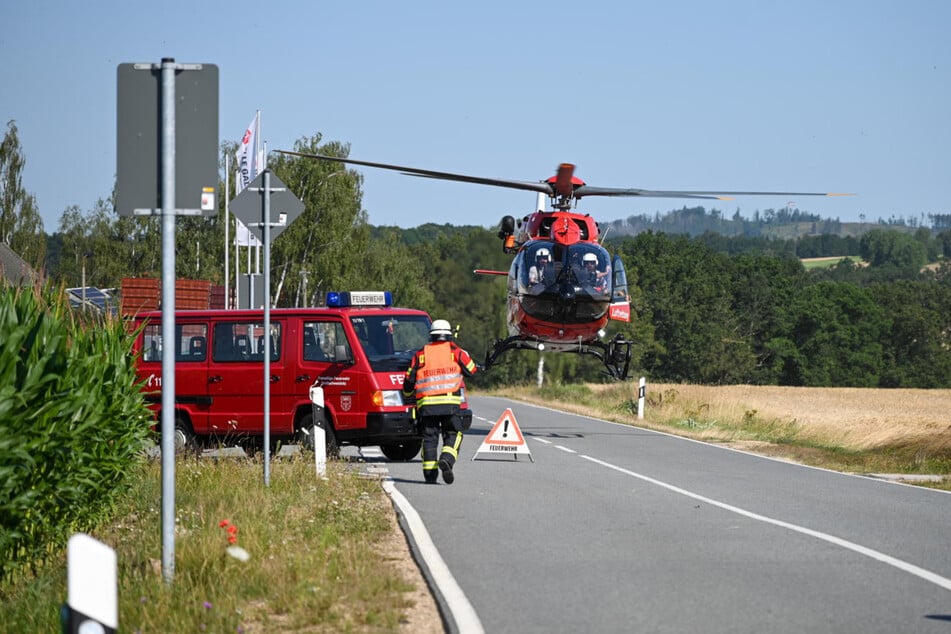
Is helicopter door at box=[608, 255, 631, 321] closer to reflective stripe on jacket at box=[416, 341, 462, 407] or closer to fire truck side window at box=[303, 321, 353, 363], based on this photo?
fire truck side window at box=[303, 321, 353, 363]

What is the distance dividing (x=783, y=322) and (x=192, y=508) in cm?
9962

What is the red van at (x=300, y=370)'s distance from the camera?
56.0ft

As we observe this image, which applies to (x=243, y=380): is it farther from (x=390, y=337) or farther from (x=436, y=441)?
(x=436, y=441)

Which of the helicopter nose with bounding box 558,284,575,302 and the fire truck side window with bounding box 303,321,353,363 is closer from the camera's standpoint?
the fire truck side window with bounding box 303,321,353,363

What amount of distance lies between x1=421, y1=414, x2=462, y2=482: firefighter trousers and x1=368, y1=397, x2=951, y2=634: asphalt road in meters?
0.26

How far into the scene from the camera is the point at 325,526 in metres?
10.4

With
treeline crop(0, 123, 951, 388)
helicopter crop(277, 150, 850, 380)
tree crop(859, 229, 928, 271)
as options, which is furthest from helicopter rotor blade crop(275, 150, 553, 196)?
tree crop(859, 229, 928, 271)

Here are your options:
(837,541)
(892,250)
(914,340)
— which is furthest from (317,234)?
(892,250)

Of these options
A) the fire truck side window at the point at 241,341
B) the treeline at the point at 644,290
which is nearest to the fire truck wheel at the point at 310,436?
the fire truck side window at the point at 241,341

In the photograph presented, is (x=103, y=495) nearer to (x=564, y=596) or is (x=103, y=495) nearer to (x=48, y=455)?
(x=48, y=455)

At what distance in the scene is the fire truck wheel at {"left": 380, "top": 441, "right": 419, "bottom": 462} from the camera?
1883 centimetres

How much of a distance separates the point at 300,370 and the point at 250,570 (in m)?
9.26

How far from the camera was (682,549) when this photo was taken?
980 centimetres

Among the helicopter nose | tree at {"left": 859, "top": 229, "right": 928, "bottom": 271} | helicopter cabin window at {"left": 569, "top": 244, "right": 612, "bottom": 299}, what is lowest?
the helicopter nose
